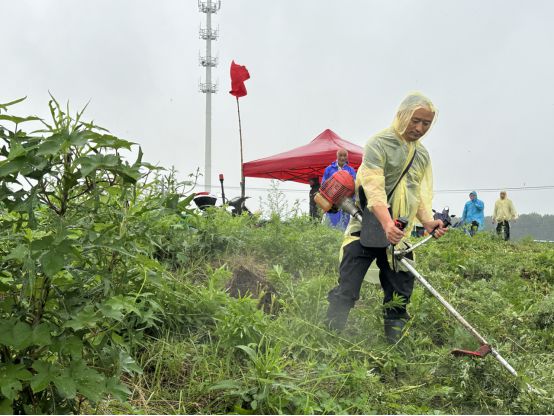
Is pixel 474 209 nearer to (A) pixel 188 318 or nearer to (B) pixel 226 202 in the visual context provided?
(B) pixel 226 202

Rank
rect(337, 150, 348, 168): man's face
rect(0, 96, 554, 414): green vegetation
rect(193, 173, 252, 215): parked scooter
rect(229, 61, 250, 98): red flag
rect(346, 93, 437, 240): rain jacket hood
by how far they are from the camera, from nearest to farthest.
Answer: rect(0, 96, 554, 414): green vegetation, rect(346, 93, 437, 240): rain jacket hood, rect(193, 173, 252, 215): parked scooter, rect(337, 150, 348, 168): man's face, rect(229, 61, 250, 98): red flag

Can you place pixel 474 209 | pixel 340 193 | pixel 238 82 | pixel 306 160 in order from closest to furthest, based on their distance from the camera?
pixel 340 193, pixel 238 82, pixel 306 160, pixel 474 209

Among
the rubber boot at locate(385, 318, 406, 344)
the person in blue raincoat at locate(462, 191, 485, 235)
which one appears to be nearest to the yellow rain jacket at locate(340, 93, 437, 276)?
the rubber boot at locate(385, 318, 406, 344)

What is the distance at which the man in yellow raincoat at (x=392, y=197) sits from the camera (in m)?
3.46

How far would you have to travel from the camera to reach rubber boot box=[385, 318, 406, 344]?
3627 mm

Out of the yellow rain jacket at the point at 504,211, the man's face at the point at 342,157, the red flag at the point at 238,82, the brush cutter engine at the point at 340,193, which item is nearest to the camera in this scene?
the brush cutter engine at the point at 340,193

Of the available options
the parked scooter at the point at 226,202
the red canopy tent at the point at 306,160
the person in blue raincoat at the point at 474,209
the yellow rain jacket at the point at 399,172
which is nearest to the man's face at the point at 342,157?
the parked scooter at the point at 226,202

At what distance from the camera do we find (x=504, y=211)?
15.8 meters

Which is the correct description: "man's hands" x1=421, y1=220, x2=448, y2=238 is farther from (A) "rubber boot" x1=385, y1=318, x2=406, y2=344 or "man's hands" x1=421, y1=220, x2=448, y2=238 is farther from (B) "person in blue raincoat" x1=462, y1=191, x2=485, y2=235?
(B) "person in blue raincoat" x1=462, y1=191, x2=485, y2=235

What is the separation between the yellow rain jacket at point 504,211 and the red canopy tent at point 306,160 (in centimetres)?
545

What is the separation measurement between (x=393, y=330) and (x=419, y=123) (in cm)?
134

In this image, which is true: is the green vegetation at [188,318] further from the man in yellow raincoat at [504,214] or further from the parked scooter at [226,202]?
the man in yellow raincoat at [504,214]

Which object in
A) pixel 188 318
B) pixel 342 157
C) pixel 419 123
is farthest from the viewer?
pixel 342 157

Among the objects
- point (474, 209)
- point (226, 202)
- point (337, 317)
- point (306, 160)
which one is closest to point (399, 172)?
point (337, 317)
